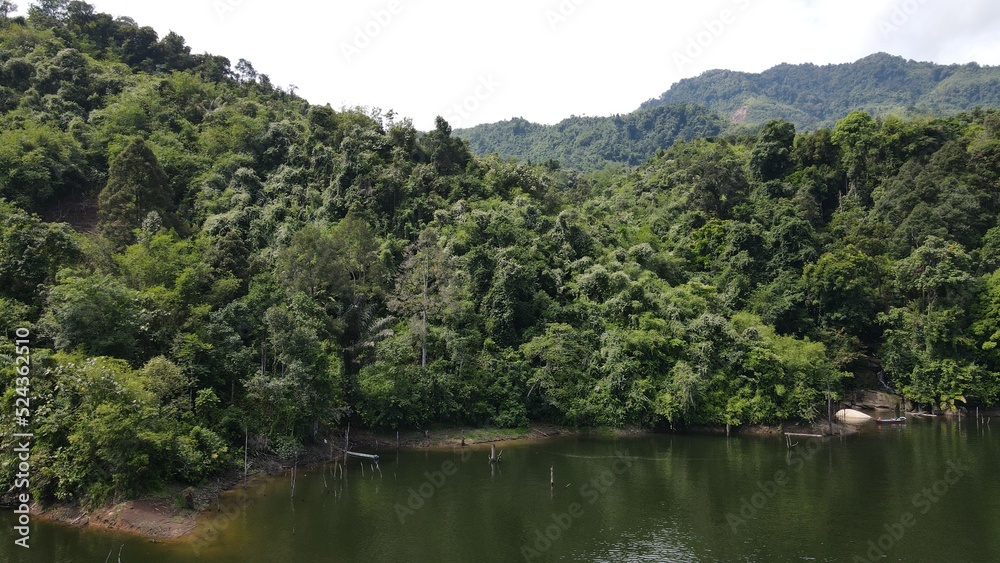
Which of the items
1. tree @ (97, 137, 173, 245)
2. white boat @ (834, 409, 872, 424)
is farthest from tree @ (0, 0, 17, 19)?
white boat @ (834, 409, 872, 424)

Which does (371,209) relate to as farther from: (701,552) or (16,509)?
(701,552)

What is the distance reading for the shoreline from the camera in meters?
21.9

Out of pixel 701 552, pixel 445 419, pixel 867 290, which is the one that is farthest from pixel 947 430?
pixel 445 419

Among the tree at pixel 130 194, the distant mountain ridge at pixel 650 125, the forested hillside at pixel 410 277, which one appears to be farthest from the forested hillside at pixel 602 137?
the tree at pixel 130 194

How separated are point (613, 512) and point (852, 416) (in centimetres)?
3018

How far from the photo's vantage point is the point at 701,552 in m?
20.6

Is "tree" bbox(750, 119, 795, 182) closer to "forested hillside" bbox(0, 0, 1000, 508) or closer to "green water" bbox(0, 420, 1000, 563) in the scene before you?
"forested hillside" bbox(0, 0, 1000, 508)

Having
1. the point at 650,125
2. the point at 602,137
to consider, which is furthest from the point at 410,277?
the point at 650,125

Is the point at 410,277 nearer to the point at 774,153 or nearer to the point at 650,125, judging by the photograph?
the point at 774,153

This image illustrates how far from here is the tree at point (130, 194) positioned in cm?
3938

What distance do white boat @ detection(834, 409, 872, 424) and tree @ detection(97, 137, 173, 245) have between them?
54.3 meters

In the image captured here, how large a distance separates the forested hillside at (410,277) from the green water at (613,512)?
14.2 ft

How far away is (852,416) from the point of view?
1752 inches

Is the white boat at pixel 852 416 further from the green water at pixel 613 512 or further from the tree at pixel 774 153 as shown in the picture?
the tree at pixel 774 153
